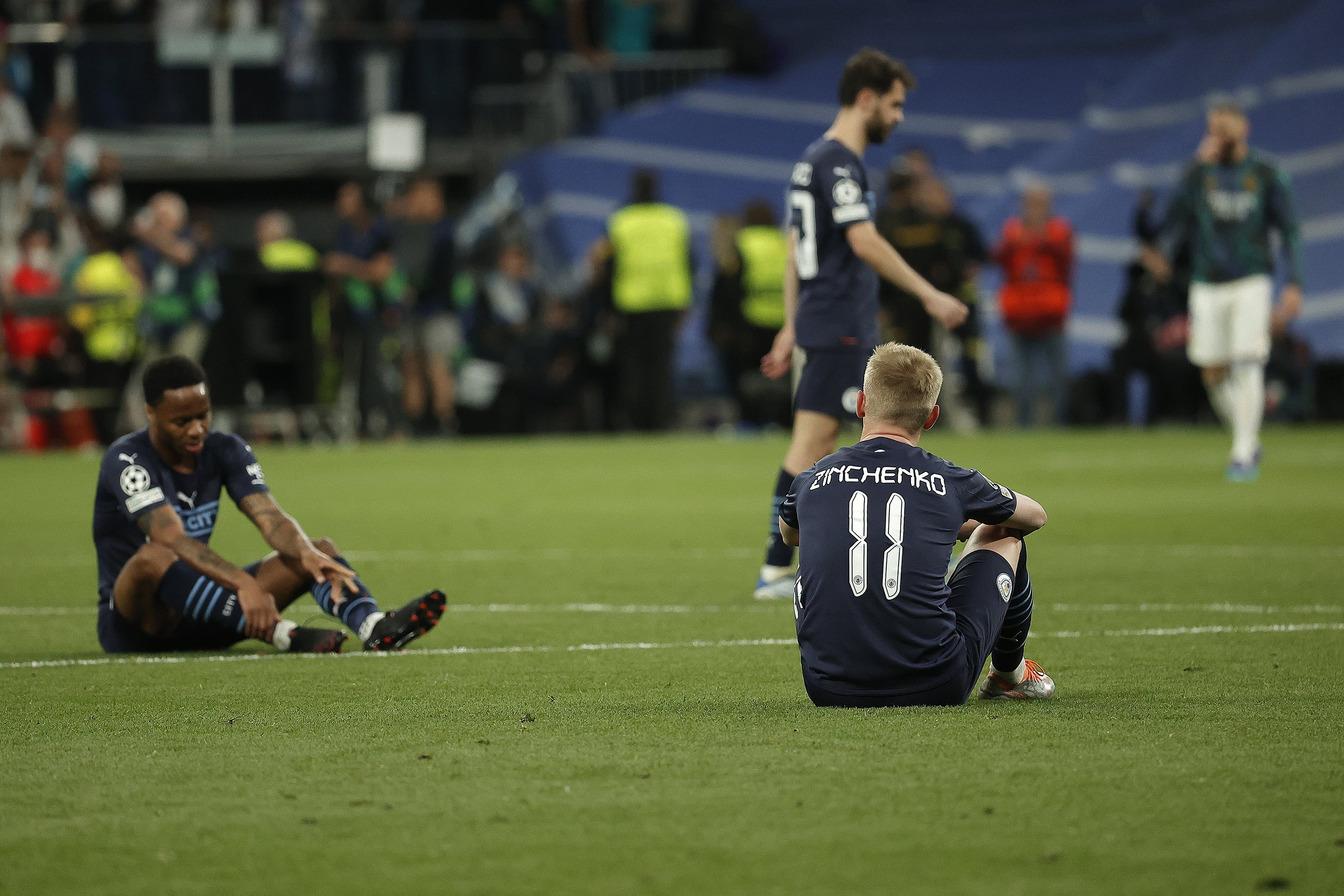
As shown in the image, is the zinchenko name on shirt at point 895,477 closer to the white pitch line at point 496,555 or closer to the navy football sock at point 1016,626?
the navy football sock at point 1016,626

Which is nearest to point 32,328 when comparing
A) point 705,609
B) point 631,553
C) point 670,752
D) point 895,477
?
point 631,553

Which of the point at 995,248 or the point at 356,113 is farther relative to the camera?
the point at 356,113

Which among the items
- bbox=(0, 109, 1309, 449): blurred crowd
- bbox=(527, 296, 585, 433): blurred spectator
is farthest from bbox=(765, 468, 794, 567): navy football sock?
bbox=(527, 296, 585, 433): blurred spectator

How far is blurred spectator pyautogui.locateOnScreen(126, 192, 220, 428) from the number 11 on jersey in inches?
583

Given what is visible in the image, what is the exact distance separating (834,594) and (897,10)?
24471mm

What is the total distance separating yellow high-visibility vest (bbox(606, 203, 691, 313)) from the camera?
785 inches

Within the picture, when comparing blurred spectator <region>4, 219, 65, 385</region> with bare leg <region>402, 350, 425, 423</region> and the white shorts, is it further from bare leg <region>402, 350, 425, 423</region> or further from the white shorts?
the white shorts

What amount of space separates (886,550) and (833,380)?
11.0ft

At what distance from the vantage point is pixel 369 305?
20.7 meters

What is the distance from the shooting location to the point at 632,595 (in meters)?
8.16

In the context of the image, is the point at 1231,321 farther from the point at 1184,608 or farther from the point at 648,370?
the point at 648,370

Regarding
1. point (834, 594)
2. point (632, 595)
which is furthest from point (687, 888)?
point (632, 595)

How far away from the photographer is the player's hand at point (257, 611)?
6371 mm

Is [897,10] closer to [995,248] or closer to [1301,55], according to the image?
[1301,55]
